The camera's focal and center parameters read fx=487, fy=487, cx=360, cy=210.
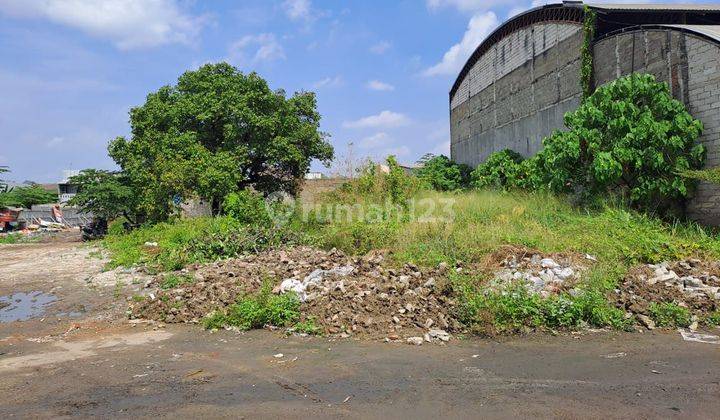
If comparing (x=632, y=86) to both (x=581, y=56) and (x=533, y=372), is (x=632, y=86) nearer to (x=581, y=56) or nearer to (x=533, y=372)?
(x=581, y=56)

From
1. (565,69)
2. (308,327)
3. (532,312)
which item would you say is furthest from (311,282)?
(565,69)

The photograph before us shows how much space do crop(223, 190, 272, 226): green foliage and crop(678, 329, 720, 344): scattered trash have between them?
851cm

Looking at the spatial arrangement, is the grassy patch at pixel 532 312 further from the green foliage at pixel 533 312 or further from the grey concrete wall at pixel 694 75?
the grey concrete wall at pixel 694 75

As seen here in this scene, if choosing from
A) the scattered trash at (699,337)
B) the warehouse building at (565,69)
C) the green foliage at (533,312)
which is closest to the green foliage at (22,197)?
the warehouse building at (565,69)

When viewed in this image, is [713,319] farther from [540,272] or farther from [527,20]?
[527,20]

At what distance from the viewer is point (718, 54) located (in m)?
9.23

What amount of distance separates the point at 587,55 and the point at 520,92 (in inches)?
166

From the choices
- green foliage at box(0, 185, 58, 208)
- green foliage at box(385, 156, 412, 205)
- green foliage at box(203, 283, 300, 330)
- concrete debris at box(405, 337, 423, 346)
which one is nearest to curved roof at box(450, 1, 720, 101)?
green foliage at box(385, 156, 412, 205)

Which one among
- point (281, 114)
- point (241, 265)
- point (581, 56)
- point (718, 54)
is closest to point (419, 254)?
point (241, 265)

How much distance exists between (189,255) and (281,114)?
1131 centimetres

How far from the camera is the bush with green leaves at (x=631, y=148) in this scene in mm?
9422

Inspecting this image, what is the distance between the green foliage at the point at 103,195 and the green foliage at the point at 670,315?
16.5m

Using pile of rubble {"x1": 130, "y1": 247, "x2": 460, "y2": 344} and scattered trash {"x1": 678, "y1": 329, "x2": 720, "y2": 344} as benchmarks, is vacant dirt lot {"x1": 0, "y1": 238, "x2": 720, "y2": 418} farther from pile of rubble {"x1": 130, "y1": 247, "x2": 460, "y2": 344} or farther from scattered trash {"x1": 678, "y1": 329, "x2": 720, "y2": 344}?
pile of rubble {"x1": 130, "y1": 247, "x2": 460, "y2": 344}

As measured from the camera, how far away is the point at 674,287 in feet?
19.7
